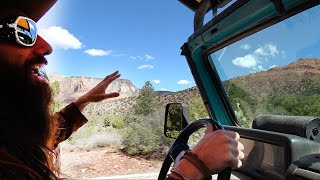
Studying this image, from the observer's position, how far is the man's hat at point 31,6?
1.47 m

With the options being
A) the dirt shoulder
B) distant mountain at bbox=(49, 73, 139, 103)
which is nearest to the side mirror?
distant mountain at bbox=(49, 73, 139, 103)

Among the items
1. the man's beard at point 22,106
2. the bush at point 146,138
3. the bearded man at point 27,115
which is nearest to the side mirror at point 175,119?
the bearded man at point 27,115

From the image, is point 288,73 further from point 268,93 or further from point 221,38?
point 221,38

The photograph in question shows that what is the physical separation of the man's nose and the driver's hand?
2.52ft

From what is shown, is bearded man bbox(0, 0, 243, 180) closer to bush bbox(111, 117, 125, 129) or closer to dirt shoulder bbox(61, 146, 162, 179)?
dirt shoulder bbox(61, 146, 162, 179)

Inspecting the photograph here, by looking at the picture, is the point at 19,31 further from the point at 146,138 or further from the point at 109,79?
the point at 146,138

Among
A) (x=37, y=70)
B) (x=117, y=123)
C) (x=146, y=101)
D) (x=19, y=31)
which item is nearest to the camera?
(x=19, y=31)

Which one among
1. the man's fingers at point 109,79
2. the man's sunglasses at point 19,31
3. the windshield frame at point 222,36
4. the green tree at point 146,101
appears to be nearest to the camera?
the man's sunglasses at point 19,31

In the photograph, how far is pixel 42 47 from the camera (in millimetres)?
1607

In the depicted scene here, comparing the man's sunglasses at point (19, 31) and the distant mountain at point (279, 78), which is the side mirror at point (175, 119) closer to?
the distant mountain at point (279, 78)

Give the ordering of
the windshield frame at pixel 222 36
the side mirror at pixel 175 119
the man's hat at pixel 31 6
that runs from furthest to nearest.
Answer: the side mirror at pixel 175 119 → the windshield frame at pixel 222 36 → the man's hat at pixel 31 6

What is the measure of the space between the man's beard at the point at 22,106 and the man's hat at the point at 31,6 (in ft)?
0.78

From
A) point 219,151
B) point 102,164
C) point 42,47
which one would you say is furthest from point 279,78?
point 102,164

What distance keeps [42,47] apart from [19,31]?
0.79 ft
